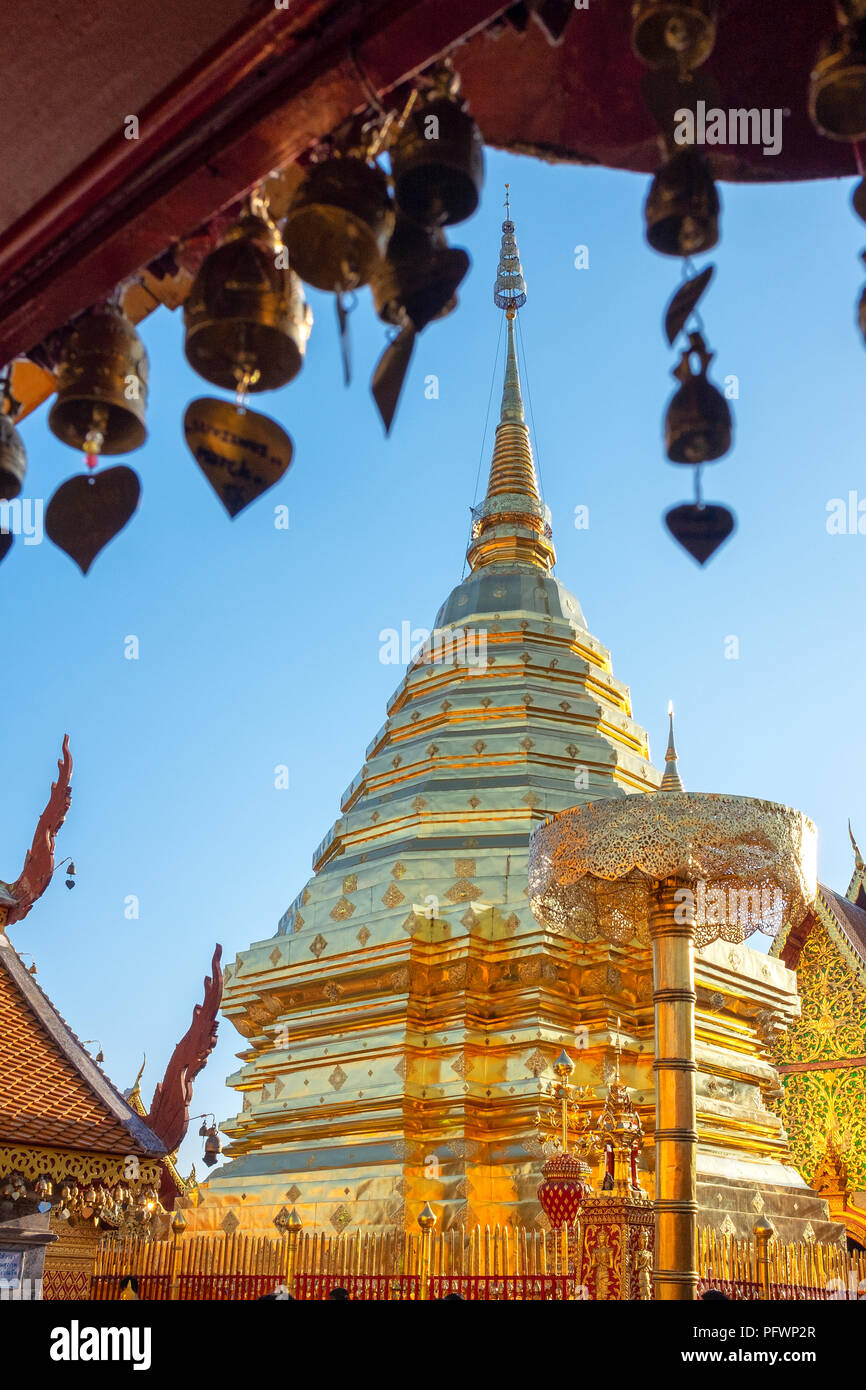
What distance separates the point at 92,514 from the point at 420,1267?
7314mm

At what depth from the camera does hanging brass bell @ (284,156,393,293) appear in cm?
233

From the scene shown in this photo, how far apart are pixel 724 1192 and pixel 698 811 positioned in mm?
4671

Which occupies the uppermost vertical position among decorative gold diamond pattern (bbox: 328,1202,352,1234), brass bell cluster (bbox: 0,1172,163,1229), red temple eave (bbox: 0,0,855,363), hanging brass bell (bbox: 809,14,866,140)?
red temple eave (bbox: 0,0,855,363)

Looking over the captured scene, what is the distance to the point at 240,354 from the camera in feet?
8.22

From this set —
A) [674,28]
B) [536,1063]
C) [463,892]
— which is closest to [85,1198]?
[536,1063]

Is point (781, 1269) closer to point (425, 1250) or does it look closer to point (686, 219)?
point (425, 1250)

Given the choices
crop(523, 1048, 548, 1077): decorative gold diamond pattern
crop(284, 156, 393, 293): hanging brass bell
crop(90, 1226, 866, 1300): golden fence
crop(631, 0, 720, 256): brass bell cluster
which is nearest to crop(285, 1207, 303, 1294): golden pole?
crop(90, 1226, 866, 1300): golden fence

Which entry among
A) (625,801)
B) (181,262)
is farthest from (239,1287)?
(181,262)

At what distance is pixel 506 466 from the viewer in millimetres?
19484

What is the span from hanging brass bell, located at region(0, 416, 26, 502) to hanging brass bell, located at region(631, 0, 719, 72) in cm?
177

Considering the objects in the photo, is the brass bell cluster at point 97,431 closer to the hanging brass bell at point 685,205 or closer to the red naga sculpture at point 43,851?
the hanging brass bell at point 685,205

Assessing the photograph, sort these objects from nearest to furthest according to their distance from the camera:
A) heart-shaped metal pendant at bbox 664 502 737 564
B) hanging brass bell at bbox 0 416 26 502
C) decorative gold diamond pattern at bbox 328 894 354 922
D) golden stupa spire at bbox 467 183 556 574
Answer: heart-shaped metal pendant at bbox 664 502 737 564, hanging brass bell at bbox 0 416 26 502, decorative gold diamond pattern at bbox 328 894 354 922, golden stupa spire at bbox 467 183 556 574

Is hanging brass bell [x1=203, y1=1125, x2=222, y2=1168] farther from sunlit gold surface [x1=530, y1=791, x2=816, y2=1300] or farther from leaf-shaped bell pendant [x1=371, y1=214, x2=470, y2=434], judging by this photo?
leaf-shaped bell pendant [x1=371, y1=214, x2=470, y2=434]

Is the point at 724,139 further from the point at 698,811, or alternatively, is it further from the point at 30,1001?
the point at 30,1001
